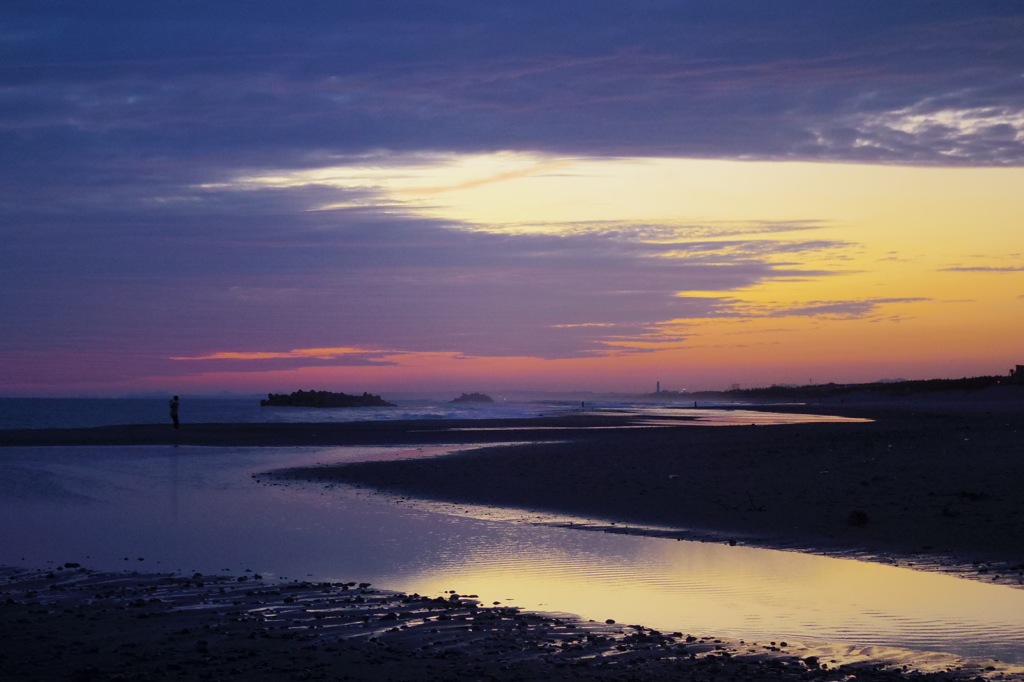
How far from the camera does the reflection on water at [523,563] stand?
1070cm

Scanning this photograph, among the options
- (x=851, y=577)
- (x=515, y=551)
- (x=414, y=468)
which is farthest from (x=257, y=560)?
(x=414, y=468)

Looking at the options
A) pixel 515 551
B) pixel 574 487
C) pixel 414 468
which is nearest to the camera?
pixel 515 551

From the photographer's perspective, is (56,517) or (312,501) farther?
(312,501)

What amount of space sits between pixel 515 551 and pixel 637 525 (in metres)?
3.93

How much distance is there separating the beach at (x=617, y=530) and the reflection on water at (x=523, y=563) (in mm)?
856

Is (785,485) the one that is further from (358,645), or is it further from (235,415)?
(235,415)

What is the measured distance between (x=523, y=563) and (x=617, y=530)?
13.3ft

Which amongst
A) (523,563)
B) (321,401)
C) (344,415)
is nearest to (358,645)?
(523,563)

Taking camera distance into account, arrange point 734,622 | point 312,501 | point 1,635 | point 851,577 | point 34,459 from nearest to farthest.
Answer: point 1,635, point 734,622, point 851,577, point 312,501, point 34,459

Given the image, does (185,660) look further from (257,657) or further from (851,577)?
(851,577)

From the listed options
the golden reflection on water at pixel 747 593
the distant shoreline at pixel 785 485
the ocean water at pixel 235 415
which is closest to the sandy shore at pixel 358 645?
the golden reflection on water at pixel 747 593

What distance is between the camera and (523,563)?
564 inches

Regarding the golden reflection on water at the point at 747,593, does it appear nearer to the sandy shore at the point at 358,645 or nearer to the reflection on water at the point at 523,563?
the reflection on water at the point at 523,563

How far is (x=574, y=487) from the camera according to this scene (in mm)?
24266
